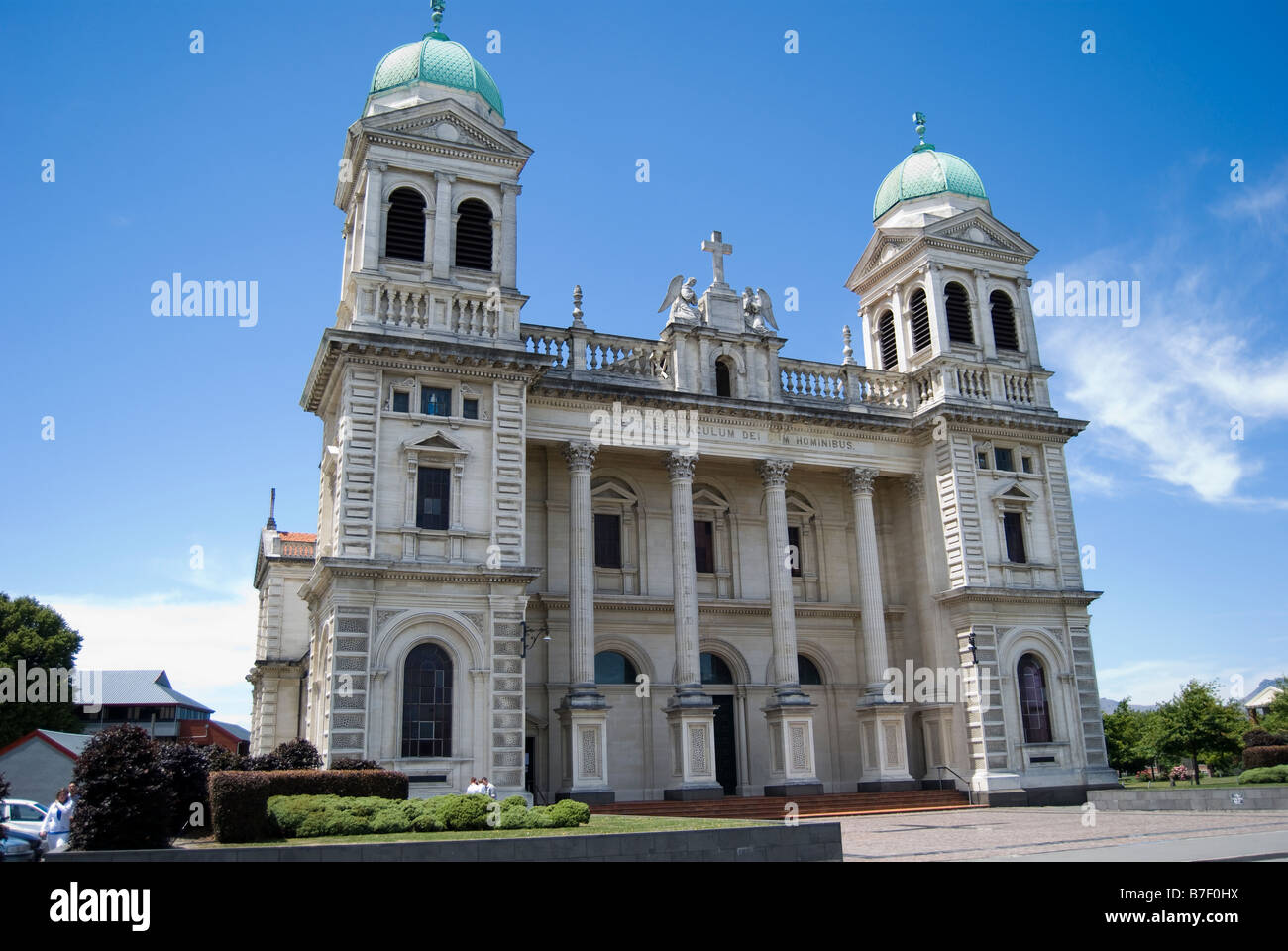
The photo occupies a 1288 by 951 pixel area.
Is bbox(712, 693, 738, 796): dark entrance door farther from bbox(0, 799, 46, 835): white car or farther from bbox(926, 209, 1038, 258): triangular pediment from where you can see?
bbox(0, 799, 46, 835): white car

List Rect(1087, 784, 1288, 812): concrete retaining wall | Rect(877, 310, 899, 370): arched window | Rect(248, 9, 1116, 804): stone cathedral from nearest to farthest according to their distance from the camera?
Rect(1087, 784, 1288, 812): concrete retaining wall, Rect(248, 9, 1116, 804): stone cathedral, Rect(877, 310, 899, 370): arched window

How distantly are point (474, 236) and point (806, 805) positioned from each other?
21689mm

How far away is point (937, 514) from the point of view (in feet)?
131

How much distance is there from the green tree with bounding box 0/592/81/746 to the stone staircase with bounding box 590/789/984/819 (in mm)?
45297

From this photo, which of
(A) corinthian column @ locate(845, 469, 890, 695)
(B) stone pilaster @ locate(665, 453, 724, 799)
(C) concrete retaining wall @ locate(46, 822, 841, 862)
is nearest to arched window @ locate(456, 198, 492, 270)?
(B) stone pilaster @ locate(665, 453, 724, 799)

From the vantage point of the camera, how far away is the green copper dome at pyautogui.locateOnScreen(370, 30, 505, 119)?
36156 millimetres

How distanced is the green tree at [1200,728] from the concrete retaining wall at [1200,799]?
23115 mm

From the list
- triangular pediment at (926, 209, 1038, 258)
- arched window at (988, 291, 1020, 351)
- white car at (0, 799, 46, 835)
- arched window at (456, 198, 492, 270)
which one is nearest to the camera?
white car at (0, 799, 46, 835)

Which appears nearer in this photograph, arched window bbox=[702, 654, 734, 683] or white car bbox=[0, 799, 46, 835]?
white car bbox=[0, 799, 46, 835]

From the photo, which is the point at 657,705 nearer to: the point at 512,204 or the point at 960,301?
the point at 512,204

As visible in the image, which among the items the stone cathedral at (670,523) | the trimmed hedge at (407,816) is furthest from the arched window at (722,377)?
the trimmed hedge at (407,816)

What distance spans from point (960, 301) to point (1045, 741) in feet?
58.3

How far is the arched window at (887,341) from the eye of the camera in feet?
147
